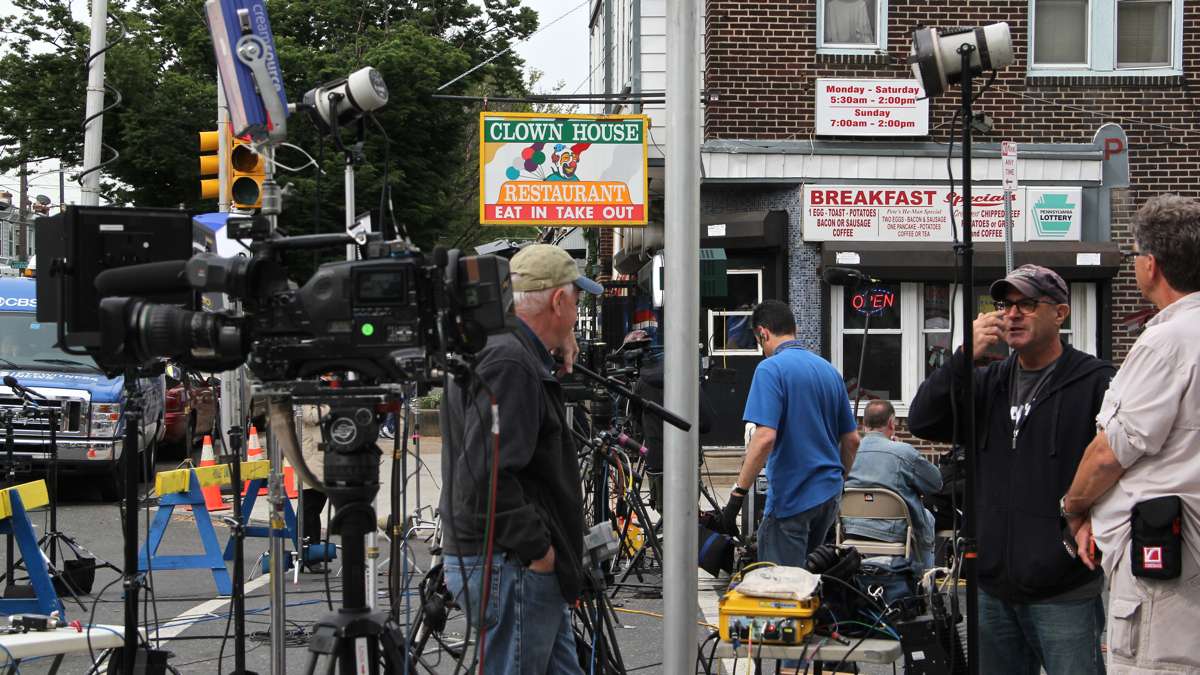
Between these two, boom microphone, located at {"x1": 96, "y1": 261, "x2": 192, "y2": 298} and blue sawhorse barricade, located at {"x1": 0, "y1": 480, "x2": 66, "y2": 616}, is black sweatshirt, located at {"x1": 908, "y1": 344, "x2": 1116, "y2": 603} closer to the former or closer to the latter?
boom microphone, located at {"x1": 96, "y1": 261, "x2": 192, "y2": 298}

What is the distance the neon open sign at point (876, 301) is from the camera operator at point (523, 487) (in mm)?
11872

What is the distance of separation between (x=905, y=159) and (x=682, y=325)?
12226 mm

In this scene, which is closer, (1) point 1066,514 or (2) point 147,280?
(2) point 147,280

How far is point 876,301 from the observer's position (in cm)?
1585

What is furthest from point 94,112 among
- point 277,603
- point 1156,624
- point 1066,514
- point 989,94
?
point 1156,624

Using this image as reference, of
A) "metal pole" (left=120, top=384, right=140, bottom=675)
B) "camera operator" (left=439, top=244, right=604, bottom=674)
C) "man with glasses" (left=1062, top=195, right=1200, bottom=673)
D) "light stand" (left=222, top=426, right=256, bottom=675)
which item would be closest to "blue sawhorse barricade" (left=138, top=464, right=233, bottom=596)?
"light stand" (left=222, top=426, right=256, bottom=675)

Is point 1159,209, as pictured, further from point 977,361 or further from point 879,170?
point 879,170

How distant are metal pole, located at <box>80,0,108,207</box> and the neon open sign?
8924 millimetres

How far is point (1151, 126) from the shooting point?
16406 mm

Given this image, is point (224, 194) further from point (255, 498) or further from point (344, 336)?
point (344, 336)

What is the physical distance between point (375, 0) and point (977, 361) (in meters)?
30.7

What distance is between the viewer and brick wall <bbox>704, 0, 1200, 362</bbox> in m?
15.9

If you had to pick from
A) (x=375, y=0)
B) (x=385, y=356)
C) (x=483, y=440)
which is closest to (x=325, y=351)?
(x=385, y=356)

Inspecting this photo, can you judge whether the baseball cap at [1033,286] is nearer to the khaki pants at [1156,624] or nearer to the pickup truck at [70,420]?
the khaki pants at [1156,624]
